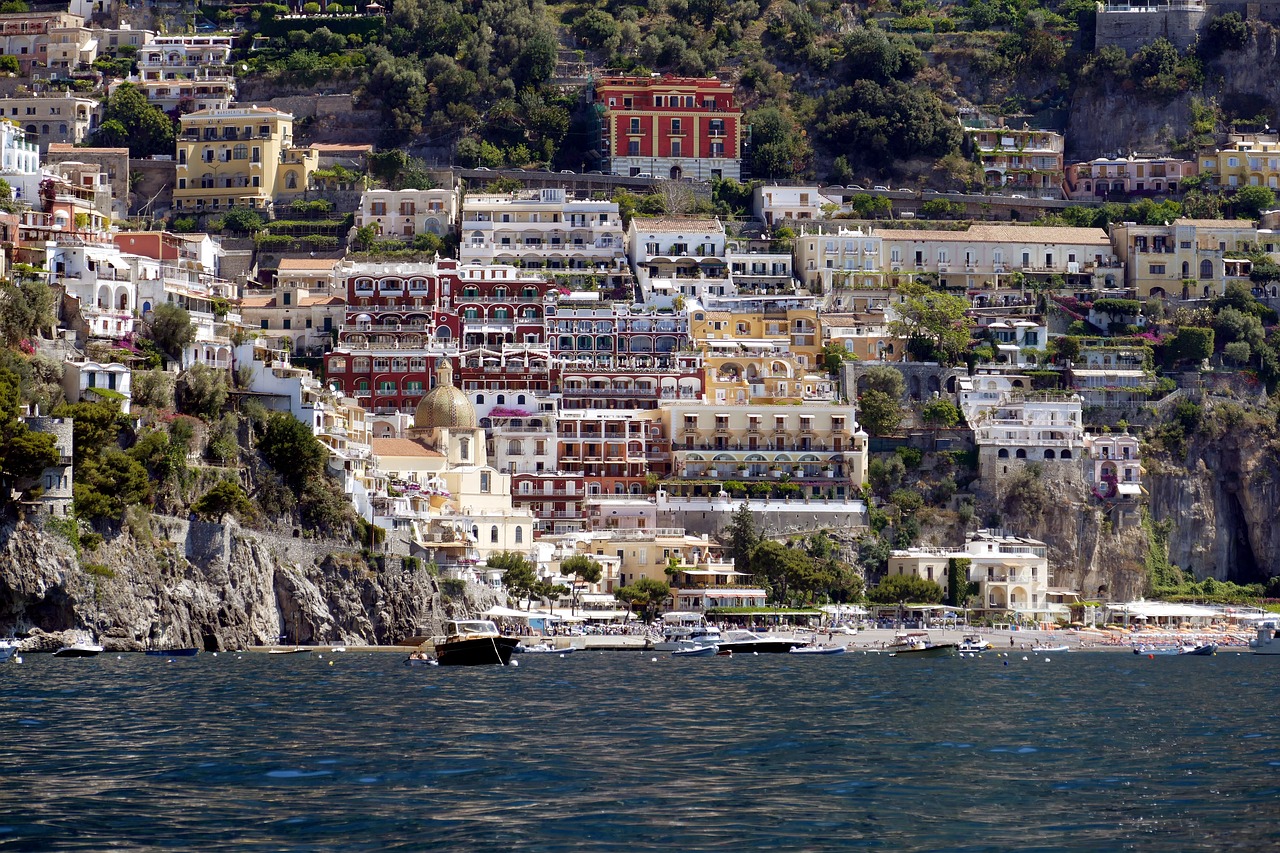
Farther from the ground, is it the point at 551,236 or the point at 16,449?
the point at 551,236

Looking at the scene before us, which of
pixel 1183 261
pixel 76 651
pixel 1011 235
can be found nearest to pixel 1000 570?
pixel 1011 235

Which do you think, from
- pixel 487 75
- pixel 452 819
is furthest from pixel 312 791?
pixel 487 75

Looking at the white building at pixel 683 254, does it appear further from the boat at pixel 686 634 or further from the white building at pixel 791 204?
the boat at pixel 686 634

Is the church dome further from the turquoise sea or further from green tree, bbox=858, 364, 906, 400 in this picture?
the turquoise sea

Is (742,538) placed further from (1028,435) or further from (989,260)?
(989,260)

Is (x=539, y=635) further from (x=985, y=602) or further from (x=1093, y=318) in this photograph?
(x=1093, y=318)

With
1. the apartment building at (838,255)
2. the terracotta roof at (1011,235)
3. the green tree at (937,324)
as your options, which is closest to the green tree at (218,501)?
the green tree at (937,324)

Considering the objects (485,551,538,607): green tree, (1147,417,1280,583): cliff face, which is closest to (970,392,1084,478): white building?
(1147,417,1280,583): cliff face
